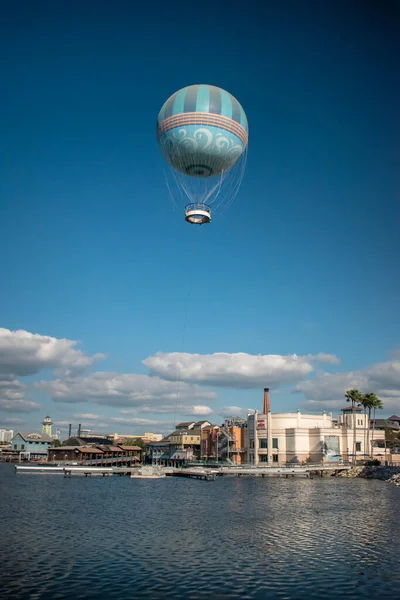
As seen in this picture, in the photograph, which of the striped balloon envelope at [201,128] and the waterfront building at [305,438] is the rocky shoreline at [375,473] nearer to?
the waterfront building at [305,438]

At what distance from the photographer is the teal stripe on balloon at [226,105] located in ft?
118

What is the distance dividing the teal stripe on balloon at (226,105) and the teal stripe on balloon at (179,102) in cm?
260

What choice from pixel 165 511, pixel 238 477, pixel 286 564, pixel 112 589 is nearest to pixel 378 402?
pixel 238 477

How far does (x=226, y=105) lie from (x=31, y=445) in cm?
16120

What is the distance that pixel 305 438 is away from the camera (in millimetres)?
113062

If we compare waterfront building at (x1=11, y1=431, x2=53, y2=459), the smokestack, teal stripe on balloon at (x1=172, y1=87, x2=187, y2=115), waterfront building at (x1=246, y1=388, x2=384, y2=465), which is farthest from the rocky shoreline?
waterfront building at (x1=11, y1=431, x2=53, y2=459)

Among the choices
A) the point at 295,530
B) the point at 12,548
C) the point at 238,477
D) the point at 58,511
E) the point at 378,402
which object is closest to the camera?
the point at 12,548

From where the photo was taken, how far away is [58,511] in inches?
1827

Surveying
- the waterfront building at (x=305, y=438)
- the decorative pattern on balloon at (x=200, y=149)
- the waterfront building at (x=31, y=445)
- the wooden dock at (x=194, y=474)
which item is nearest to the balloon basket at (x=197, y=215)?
the decorative pattern on balloon at (x=200, y=149)

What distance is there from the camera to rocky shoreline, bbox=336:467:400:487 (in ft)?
299

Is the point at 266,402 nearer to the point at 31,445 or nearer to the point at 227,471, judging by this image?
the point at 227,471

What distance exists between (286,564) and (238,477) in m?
72.3

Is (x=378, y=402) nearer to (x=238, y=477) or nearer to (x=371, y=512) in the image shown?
(x=238, y=477)

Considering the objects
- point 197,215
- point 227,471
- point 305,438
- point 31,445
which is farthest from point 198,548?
point 31,445
